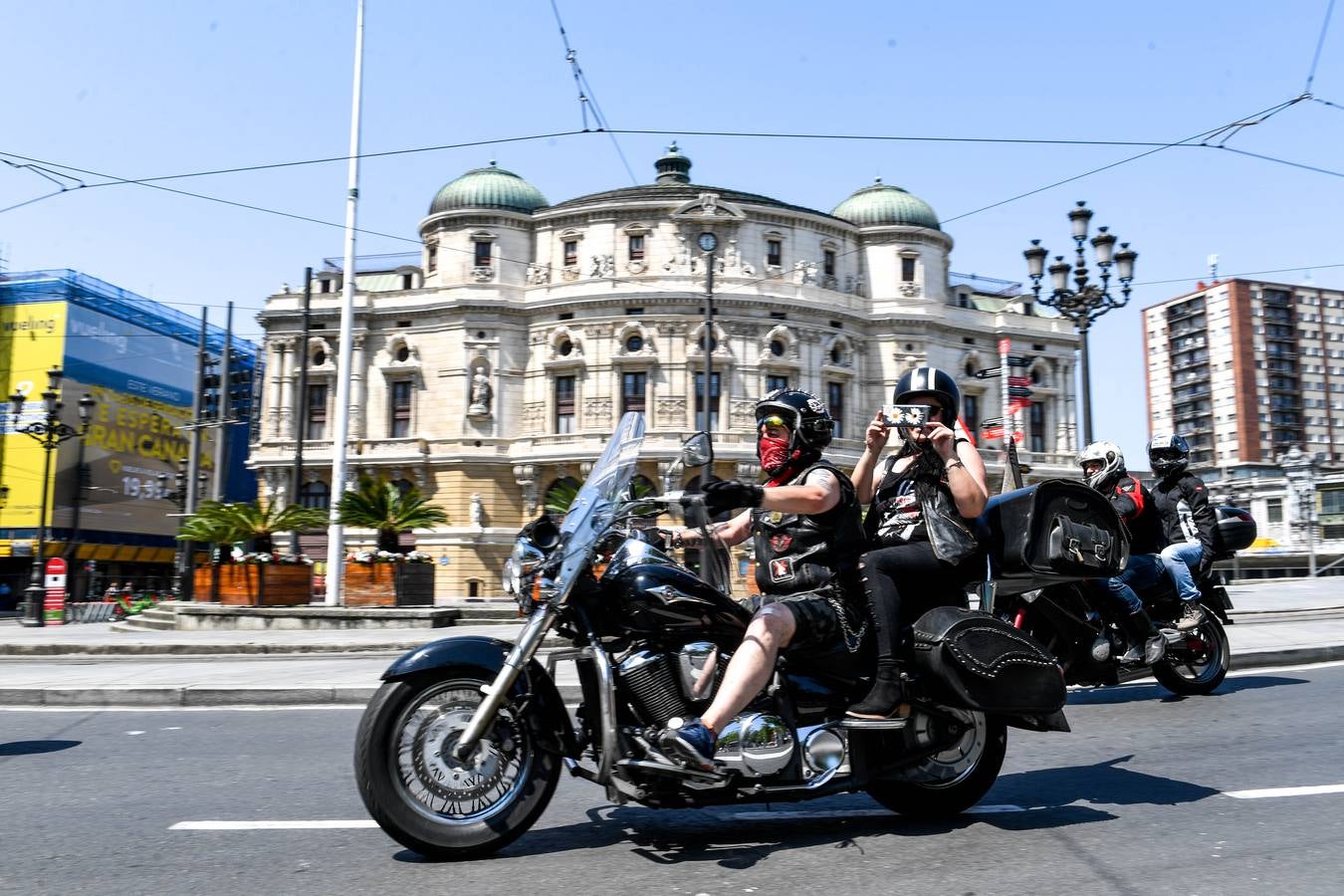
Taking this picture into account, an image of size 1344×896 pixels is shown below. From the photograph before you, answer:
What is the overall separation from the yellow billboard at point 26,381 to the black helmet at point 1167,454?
5058 cm

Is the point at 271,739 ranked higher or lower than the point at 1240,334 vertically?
lower

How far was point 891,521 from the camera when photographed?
417 centimetres

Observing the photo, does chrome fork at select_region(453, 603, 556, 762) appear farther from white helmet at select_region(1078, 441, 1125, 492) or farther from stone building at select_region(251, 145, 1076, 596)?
stone building at select_region(251, 145, 1076, 596)

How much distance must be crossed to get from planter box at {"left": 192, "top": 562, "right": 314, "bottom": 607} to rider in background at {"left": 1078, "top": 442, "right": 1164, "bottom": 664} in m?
15.5

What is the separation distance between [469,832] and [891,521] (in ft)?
6.77

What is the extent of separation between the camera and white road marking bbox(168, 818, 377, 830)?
3.77 m

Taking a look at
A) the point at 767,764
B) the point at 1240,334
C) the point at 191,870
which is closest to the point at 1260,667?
the point at 767,764

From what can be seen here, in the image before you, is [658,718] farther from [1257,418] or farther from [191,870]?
[1257,418]

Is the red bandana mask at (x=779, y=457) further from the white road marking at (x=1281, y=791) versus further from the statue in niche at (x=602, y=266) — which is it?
the statue in niche at (x=602, y=266)

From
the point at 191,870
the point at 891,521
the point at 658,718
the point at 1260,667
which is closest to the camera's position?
the point at 191,870

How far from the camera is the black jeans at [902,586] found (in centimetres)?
381

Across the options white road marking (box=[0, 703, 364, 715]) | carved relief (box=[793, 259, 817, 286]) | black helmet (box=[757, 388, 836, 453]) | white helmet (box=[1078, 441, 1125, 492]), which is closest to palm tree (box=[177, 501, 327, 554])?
white road marking (box=[0, 703, 364, 715])

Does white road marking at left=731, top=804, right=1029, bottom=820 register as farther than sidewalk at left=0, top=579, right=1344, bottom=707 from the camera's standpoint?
No

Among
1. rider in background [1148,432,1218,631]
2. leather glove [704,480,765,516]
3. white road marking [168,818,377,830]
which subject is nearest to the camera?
leather glove [704,480,765,516]
